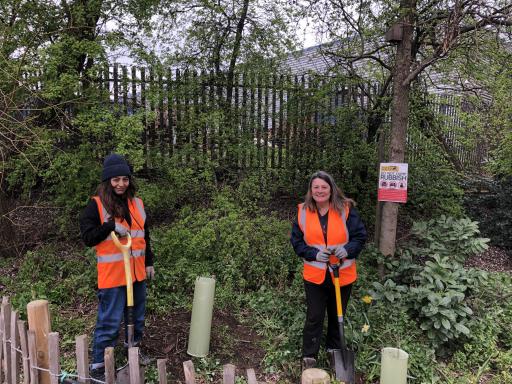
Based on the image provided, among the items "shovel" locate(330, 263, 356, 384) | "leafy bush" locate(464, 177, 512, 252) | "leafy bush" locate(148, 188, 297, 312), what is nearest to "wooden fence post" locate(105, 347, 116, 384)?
"shovel" locate(330, 263, 356, 384)

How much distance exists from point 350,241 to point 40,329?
234 cm

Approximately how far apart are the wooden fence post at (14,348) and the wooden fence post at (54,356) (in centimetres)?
38

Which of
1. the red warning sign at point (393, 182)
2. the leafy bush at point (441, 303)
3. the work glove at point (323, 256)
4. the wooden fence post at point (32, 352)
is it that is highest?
the red warning sign at point (393, 182)

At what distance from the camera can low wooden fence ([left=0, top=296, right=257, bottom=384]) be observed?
7.51ft

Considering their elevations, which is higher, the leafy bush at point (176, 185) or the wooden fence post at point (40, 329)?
the leafy bush at point (176, 185)

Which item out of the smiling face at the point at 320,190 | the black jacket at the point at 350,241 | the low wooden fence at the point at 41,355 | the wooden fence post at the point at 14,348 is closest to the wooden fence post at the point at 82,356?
the low wooden fence at the point at 41,355

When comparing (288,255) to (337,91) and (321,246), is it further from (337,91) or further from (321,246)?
(337,91)

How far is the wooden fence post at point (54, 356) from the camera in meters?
2.40

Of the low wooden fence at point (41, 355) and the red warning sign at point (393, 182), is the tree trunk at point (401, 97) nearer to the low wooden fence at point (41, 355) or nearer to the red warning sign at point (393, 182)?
the red warning sign at point (393, 182)

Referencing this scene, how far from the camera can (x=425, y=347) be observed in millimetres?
3775

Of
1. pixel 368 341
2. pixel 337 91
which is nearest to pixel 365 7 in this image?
pixel 337 91

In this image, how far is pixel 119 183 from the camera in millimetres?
3068

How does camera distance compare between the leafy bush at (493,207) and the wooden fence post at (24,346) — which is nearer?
the wooden fence post at (24,346)

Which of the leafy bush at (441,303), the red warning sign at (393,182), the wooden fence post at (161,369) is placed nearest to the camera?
the wooden fence post at (161,369)
